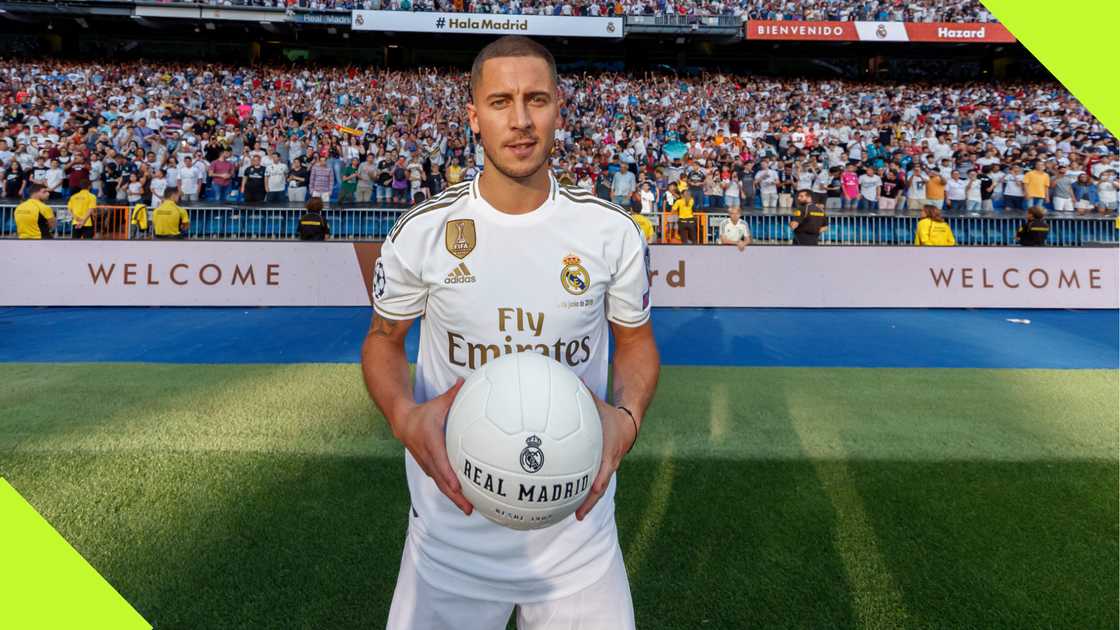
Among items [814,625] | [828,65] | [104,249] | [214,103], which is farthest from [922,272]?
[828,65]

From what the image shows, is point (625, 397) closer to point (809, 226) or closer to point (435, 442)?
point (435, 442)

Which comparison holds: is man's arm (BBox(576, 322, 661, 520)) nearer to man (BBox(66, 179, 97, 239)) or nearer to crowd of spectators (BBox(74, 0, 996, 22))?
man (BBox(66, 179, 97, 239))

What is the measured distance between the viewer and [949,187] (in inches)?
738

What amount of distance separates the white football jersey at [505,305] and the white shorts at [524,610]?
0.10ft

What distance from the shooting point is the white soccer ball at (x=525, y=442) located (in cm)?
151

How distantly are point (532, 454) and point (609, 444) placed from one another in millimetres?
227

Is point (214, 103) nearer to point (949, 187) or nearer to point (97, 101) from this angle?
point (97, 101)

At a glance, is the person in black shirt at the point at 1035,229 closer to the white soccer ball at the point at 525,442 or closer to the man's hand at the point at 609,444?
the man's hand at the point at 609,444

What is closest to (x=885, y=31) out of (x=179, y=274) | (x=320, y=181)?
(x=320, y=181)

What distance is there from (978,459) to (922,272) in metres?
7.81

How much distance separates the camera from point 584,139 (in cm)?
2205

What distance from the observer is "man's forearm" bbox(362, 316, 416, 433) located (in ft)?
6.11

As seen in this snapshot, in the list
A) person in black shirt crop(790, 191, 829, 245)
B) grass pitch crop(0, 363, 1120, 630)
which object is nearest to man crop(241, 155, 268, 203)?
grass pitch crop(0, 363, 1120, 630)

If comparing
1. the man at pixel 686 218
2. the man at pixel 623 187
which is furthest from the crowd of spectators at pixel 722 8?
the man at pixel 686 218
